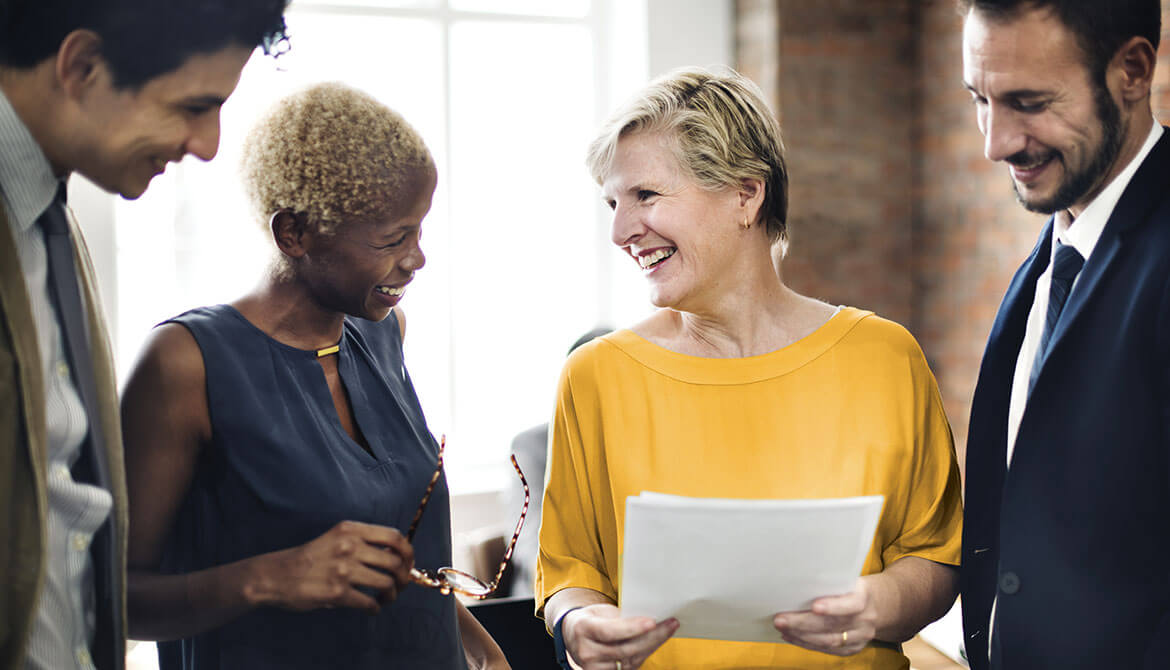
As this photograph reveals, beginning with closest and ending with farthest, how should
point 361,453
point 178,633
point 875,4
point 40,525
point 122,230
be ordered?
point 40,525 → point 178,633 → point 361,453 → point 122,230 → point 875,4

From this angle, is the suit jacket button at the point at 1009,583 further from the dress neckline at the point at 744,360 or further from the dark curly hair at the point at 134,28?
the dark curly hair at the point at 134,28

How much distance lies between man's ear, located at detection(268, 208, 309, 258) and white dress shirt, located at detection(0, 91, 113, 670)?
35cm

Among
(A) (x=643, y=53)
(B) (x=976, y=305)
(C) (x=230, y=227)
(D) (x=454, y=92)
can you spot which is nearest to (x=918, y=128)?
(B) (x=976, y=305)

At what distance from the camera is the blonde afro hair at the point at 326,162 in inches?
53.5

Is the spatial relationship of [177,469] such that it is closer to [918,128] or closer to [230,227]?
[230,227]

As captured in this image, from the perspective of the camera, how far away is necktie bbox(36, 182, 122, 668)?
106cm

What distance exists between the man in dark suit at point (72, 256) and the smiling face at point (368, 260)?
12.5 inches

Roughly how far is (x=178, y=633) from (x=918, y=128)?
4763 millimetres

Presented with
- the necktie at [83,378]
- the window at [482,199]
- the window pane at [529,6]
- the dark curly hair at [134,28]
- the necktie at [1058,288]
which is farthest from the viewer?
the window pane at [529,6]

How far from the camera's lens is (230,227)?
472cm

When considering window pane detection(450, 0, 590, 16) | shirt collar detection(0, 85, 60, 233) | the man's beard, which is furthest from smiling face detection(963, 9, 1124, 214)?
window pane detection(450, 0, 590, 16)

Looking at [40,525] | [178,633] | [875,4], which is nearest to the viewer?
[40,525]

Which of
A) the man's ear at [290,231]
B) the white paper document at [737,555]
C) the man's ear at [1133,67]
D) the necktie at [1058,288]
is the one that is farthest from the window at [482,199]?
the man's ear at [1133,67]

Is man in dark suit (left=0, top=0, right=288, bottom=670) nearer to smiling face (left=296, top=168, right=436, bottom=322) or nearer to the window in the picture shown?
smiling face (left=296, top=168, right=436, bottom=322)
